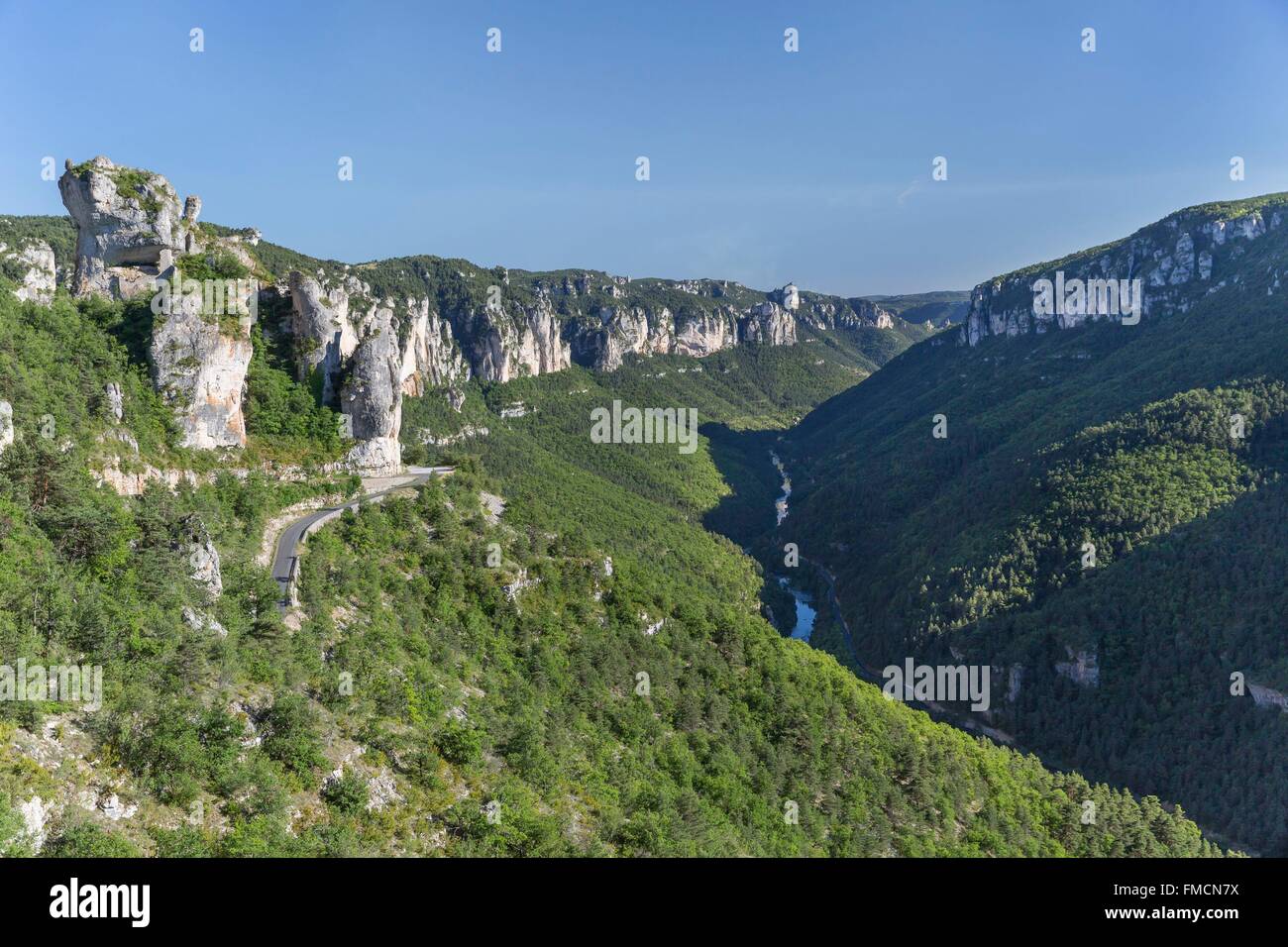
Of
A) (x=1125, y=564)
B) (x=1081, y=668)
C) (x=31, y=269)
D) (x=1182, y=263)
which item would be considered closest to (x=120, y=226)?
(x=31, y=269)

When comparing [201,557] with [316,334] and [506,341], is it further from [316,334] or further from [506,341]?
[506,341]

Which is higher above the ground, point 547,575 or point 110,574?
point 110,574

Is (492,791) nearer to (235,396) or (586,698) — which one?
(586,698)

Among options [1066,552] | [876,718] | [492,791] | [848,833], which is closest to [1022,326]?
[1066,552]
